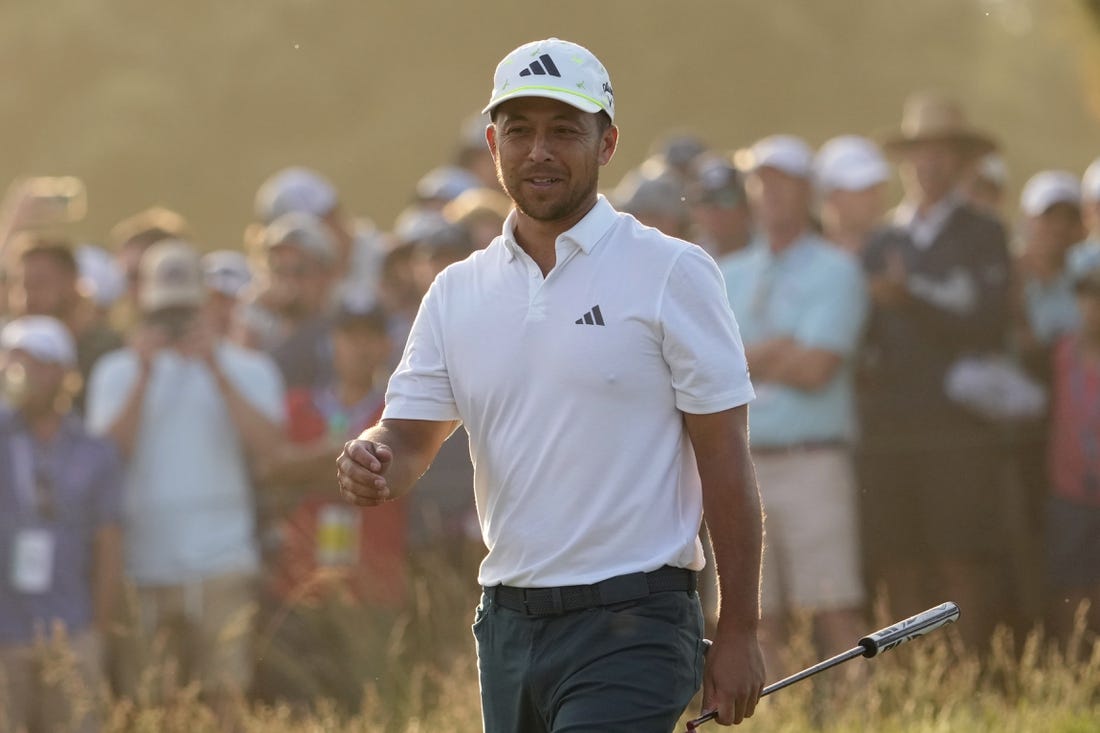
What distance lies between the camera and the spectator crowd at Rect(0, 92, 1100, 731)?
28.6 ft

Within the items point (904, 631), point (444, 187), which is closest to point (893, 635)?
point (904, 631)

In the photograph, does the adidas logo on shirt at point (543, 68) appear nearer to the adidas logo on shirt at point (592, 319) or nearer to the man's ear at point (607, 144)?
the man's ear at point (607, 144)

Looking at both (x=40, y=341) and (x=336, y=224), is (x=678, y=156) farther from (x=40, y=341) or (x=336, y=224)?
(x=40, y=341)

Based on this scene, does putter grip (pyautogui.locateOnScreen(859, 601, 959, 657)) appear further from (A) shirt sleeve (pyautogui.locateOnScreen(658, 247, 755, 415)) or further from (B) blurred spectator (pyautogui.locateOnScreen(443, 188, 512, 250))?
(B) blurred spectator (pyautogui.locateOnScreen(443, 188, 512, 250))

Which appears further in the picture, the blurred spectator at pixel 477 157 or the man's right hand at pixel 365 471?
the blurred spectator at pixel 477 157

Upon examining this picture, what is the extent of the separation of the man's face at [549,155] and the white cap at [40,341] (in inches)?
203

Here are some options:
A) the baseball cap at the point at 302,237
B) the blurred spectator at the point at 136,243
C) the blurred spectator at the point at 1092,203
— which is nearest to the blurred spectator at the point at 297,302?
the baseball cap at the point at 302,237

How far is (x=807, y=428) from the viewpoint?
8711 mm

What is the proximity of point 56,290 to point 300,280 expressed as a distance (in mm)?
1174

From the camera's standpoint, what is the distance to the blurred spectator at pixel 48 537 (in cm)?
884

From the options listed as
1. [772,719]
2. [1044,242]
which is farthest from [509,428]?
[1044,242]

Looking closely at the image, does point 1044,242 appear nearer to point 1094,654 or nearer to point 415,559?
point 1094,654

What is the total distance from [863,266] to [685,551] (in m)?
4.83

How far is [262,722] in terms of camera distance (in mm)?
8406
